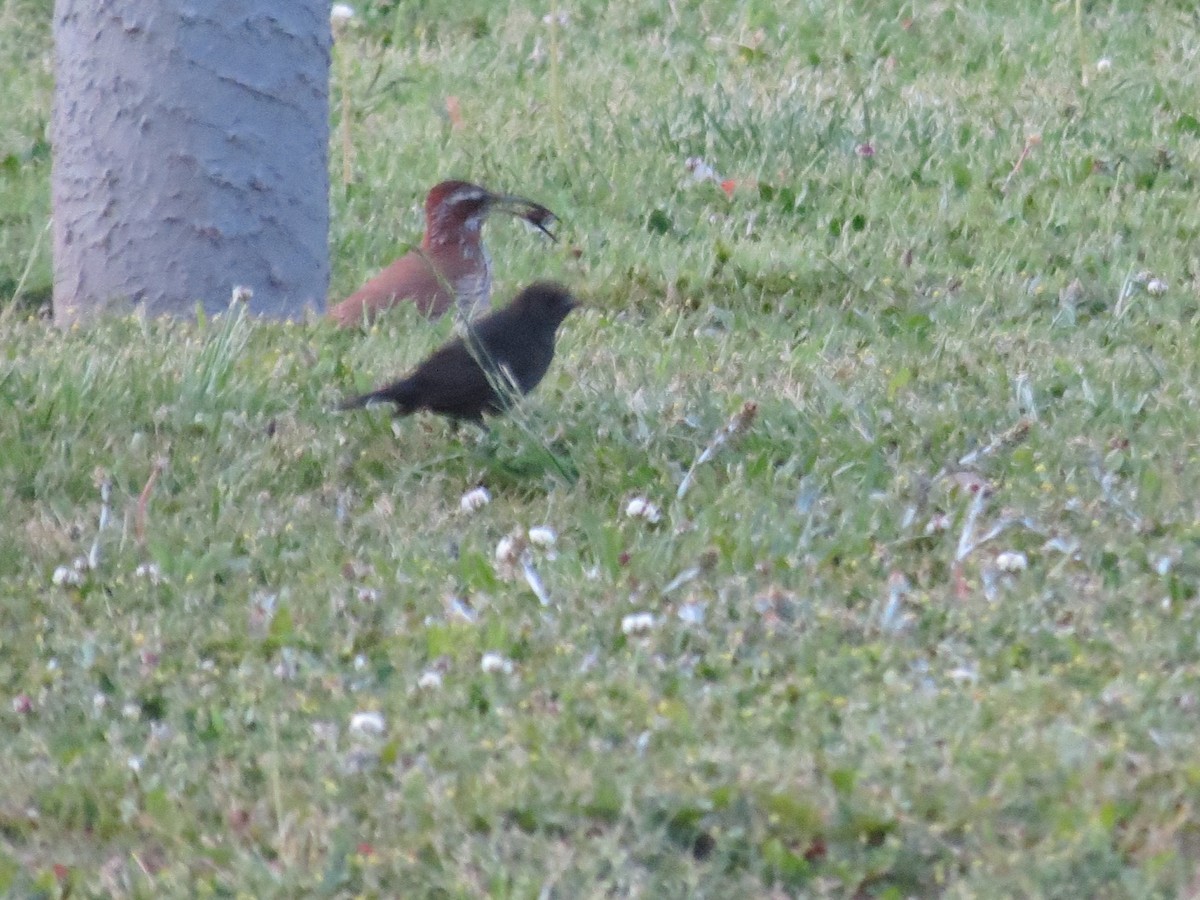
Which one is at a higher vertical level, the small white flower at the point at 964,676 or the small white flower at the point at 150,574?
the small white flower at the point at 964,676

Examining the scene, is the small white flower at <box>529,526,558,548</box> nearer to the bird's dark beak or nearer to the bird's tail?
the bird's tail

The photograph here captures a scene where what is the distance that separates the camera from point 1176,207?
8.05 metres

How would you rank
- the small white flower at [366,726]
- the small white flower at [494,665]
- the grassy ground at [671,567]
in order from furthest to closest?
1. the small white flower at [494,665]
2. the small white flower at [366,726]
3. the grassy ground at [671,567]

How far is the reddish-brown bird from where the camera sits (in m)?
7.16

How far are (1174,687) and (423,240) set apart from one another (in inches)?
190

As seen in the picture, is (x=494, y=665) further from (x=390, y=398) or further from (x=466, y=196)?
(x=466, y=196)

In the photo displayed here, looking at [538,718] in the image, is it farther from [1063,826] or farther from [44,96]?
[44,96]

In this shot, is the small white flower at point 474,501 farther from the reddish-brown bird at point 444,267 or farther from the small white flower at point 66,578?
the reddish-brown bird at point 444,267

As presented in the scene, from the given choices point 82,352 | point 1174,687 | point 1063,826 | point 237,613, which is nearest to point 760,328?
point 82,352

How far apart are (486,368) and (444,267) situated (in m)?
2.05

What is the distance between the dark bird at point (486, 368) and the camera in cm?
548

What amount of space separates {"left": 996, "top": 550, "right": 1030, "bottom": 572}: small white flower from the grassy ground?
13mm

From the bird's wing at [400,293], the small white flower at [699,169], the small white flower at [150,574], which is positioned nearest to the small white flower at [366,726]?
the small white flower at [150,574]

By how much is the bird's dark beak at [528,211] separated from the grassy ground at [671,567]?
12 cm
